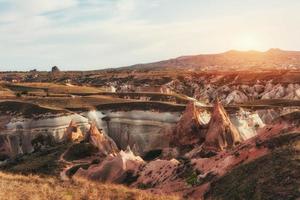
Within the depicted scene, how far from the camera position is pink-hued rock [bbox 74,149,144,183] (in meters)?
37.7

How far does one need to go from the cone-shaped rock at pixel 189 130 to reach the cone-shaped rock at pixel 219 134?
4.13 meters

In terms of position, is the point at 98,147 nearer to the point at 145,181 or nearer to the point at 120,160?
the point at 120,160

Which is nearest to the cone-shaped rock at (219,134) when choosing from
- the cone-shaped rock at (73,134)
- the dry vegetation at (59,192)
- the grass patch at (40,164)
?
the grass patch at (40,164)

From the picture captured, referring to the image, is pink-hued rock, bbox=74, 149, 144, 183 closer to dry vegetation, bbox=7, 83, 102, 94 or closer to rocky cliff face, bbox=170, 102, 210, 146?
rocky cliff face, bbox=170, 102, 210, 146

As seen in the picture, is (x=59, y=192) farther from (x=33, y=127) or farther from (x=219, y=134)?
(x=33, y=127)

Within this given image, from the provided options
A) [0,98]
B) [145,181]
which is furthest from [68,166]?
[0,98]

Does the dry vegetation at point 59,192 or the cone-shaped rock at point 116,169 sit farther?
the cone-shaped rock at point 116,169

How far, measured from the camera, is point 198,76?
156 meters

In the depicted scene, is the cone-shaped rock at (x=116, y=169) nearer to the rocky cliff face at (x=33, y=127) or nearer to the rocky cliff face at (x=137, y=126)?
the rocky cliff face at (x=33, y=127)

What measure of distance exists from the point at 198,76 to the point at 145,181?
123181 millimetres

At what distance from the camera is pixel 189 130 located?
59906 millimetres

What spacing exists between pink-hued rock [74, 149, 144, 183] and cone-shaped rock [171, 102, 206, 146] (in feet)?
64.7

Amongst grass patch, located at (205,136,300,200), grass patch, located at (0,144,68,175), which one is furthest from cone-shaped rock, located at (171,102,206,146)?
grass patch, located at (205,136,300,200)

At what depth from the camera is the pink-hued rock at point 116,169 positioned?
37.7m
